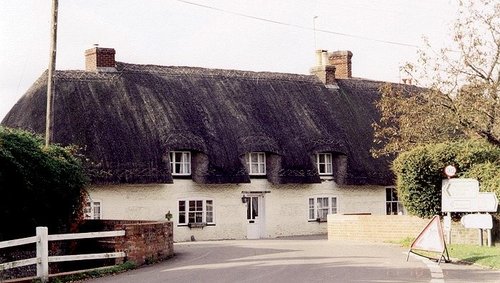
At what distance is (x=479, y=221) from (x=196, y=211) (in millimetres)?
17428

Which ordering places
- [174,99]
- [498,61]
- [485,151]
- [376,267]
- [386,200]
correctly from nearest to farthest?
[376,267] < [485,151] < [498,61] < [174,99] < [386,200]

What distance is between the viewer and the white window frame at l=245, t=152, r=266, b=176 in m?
38.8

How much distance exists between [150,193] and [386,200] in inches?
552

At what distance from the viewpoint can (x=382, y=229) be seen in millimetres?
29422

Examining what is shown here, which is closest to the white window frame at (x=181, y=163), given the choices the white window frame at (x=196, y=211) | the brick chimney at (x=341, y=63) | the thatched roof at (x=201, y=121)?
the thatched roof at (x=201, y=121)

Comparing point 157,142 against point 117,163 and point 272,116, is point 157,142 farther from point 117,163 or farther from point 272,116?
point 272,116

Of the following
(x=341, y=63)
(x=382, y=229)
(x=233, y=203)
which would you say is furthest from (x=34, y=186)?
(x=341, y=63)

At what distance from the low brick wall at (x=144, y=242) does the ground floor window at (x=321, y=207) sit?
1746 centimetres

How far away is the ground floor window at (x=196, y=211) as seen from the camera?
36750mm

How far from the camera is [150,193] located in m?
35.7

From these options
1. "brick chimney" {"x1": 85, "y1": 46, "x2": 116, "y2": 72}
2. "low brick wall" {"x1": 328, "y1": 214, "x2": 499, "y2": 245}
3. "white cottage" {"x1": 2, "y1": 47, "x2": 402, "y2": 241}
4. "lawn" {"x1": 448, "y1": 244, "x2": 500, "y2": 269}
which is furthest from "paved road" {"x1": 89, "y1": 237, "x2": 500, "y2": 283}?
"brick chimney" {"x1": 85, "y1": 46, "x2": 116, "y2": 72}

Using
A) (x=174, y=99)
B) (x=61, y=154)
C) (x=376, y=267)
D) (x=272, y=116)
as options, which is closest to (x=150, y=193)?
(x=174, y=99)

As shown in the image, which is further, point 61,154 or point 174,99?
point 174,99

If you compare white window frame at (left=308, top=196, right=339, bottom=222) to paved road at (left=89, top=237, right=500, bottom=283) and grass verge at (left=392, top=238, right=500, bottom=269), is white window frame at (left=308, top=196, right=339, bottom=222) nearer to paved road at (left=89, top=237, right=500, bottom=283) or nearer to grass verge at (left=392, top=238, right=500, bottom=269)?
paved road at (left=89, top=237, right=500, bottom=283)
